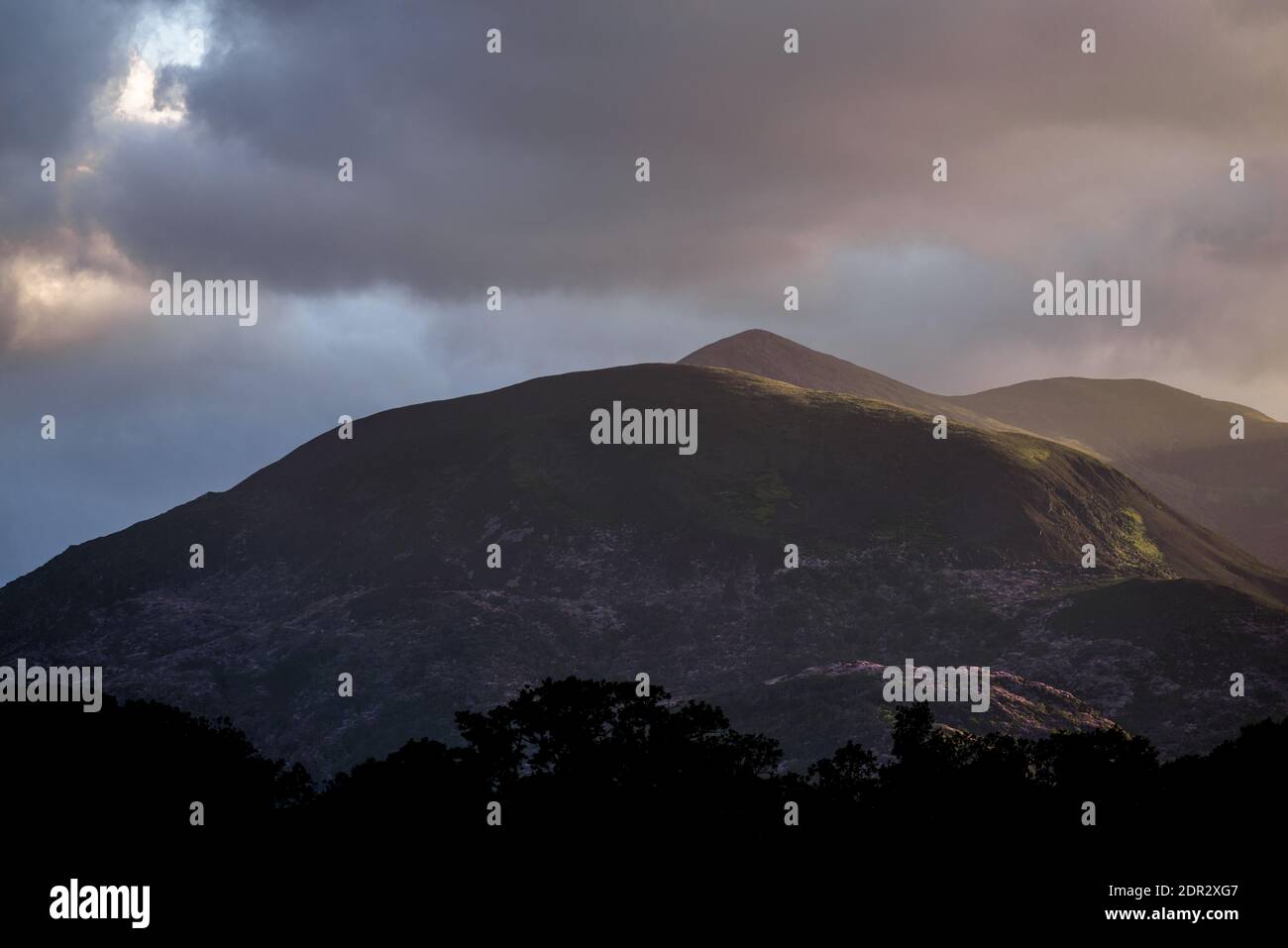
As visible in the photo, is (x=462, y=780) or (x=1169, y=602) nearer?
(x=462, y=780)

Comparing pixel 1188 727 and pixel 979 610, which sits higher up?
pixel 979 610

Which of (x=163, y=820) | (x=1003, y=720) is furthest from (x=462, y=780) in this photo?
(x=1003, y=720)

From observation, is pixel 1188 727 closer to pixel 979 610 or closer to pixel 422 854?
pixel 979 610
